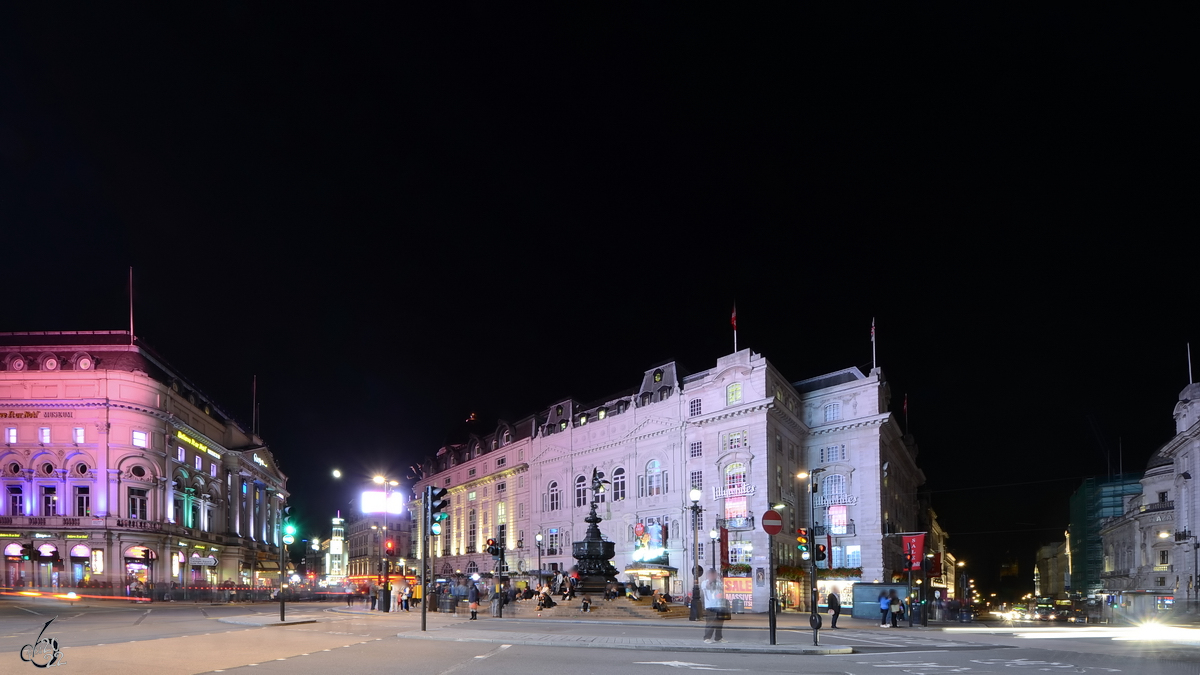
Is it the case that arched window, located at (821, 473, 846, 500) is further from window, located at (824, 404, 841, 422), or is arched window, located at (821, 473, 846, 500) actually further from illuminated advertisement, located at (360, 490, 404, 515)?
illuminated advertisement, located at (360, 490, 404, 515)

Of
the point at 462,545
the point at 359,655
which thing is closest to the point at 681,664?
the point at 359,655

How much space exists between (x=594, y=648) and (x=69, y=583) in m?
63.5

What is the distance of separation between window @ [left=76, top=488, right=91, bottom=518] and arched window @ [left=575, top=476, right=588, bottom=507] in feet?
132

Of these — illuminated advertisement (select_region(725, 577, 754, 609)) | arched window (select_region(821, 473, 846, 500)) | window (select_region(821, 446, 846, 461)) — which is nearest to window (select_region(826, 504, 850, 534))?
arched window (select_region(821, 473, 846, 500))

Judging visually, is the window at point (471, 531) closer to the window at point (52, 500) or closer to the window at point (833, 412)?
the window at point (52, 500)

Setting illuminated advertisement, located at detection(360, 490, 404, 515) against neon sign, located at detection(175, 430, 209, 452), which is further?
neon sign, located at detection(175, 430, 209, 452)

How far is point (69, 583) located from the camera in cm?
7025

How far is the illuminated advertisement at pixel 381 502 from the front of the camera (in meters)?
49.3

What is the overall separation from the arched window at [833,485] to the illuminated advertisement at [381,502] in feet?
113

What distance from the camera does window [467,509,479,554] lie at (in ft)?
A: 335

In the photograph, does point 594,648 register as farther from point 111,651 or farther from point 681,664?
point 111,651

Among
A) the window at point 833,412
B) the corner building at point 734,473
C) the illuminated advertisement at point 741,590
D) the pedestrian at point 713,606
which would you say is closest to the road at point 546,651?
the pedestrian at point 713,606

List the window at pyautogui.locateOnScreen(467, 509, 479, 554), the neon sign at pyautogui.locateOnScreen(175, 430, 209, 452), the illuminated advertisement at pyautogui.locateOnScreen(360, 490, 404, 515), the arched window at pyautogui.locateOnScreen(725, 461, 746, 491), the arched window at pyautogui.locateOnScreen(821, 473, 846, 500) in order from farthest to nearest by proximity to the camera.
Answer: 1. the window at pyautogui.locateOnScreen(467, 509, 479, 554)
2. the neon sign at pyautogui.locateOnScreen(175, 430, 209, 452)
3. the arched window at pyautogui.locateOnScreen(821, 473, 846, 500)
4. the arched window at pyautogui.locateOnScreen(725, 461, 746, 491)
5. the illuminated advertisement at pyautogui.locateOnScreen(360, 490, 404, 515)

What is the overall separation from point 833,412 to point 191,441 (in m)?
61.0
